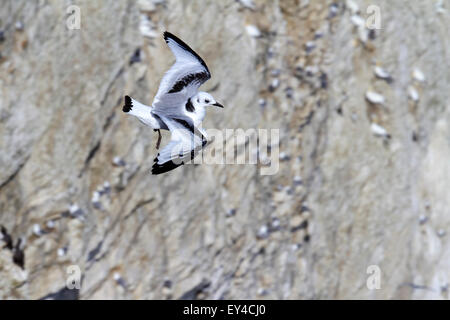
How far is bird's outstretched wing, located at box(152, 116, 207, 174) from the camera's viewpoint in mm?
5172

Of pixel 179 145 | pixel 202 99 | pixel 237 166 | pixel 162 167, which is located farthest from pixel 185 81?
pixel 237 166

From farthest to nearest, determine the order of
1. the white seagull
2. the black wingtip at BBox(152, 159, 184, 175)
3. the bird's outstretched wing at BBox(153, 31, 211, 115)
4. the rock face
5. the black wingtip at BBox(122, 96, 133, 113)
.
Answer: the rock face < the bird's outstretched wing at BBox(153, 31, 211, 115) < the black wingtip at BBox(122, 96, 133, 113) < the white seagull < the black wingtip at BBox(152, 159, 184, 175)

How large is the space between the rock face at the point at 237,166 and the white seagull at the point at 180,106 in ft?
12.2

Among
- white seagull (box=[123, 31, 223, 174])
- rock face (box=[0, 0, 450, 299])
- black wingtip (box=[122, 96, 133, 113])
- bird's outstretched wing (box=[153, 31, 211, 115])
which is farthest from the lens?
rock face (box=[0, 0, 450, 299])

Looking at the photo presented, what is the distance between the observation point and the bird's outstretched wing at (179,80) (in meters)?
5.82

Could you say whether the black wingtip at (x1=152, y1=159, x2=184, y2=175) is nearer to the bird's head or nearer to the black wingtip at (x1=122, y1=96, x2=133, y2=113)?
Answer: the black wingtip at (x1=122, y1=96, x2=133, y2=113)

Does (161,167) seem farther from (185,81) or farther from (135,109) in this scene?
(185,81)

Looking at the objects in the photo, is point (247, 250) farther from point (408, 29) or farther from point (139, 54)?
point (408, 29)

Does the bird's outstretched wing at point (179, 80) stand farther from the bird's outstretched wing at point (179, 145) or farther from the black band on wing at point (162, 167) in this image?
the black band on wing at point (162, 167)

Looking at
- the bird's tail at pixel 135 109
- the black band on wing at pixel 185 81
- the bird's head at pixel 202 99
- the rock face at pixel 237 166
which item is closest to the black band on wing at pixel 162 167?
the bird's tail at pixel 135 109

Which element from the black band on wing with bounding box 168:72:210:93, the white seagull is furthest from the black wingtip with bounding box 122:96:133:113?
the black band on wing with bounding box 168:72:210:93

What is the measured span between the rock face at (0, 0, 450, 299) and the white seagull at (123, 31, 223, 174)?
3.73m

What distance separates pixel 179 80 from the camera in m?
5.92

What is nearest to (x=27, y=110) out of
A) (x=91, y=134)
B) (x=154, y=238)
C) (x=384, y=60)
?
(x=91, y=134)
